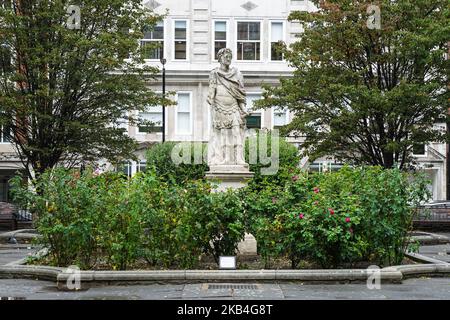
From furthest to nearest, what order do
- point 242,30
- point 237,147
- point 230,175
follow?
point 242,30 < point 237,147 < point 230,175

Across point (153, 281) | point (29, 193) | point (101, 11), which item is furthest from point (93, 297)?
point (101, 11)

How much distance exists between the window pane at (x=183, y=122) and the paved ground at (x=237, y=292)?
92.9ft

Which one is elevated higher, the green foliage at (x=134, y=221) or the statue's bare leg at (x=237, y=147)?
the statue's bare leg at (x=237, y=147)

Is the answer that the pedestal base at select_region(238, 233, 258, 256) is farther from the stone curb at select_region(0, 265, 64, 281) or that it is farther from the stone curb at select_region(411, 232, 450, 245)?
the stone curb at select_region(411, 232, 450, 245)

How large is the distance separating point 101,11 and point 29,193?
1329 centimetres

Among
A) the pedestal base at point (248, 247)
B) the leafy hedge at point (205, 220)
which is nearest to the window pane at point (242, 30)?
the pedestal base at point (248, 247)

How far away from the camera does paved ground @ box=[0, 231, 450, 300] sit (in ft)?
36.9

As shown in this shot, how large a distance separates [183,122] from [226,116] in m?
24.5

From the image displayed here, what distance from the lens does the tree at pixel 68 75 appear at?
2506 centimetres

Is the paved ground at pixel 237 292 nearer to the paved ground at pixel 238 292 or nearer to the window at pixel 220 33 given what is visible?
the paved ground at pixel 238 292

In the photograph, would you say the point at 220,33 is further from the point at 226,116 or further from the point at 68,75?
the point at 226,116

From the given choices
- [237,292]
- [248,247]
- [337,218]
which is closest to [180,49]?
[248,247]

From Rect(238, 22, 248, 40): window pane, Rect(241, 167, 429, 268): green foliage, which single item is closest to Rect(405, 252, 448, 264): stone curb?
Rect(241, 167, 429, 268): green foliage

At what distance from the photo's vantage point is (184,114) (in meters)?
41.4
